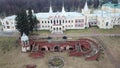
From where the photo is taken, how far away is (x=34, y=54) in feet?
160

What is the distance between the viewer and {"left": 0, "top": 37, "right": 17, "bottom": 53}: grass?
5380 cm

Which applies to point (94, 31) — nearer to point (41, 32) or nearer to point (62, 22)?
point (62, 22)

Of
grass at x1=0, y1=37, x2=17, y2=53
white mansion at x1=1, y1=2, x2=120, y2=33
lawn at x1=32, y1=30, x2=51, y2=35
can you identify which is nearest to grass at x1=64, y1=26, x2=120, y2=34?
white mansion at x1=1, y1=2, x2=120, y2=33

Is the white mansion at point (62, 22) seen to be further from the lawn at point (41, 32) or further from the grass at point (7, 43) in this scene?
the grass at point (7, 43)

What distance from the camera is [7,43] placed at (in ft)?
190

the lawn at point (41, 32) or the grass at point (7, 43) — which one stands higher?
the lawn at point (41, 32)

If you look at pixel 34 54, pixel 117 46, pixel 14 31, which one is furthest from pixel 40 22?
pixel 117 46

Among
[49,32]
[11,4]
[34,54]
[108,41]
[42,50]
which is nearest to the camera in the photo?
[34,54]

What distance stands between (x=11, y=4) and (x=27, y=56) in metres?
65.1

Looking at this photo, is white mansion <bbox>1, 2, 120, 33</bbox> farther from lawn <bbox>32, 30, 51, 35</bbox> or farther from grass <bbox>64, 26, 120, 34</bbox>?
grass <bbox>64, 26, 120, 34</bbox>

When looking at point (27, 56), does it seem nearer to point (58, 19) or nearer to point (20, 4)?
point (58, 19)

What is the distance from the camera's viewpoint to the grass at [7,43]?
5380 centimetres

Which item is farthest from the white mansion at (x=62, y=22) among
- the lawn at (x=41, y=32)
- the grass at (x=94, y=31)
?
the grass at (x=94, y=31)

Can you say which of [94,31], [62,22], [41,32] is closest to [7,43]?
[41,32]
